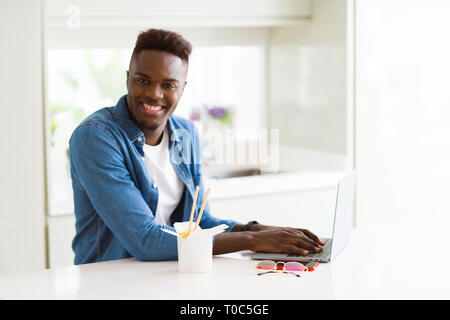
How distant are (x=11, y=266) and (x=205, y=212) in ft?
3.28

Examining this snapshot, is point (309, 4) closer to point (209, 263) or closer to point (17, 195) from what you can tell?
point (17, 195)

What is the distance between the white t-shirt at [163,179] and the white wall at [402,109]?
1693mm

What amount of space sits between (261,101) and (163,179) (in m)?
2.15

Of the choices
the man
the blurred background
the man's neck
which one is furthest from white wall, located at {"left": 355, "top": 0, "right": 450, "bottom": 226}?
the man's neck

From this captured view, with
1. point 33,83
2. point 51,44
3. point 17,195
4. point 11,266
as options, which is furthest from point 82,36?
point 11,266

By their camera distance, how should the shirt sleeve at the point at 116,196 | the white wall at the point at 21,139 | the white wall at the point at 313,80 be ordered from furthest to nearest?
the white wall at the point at 313,80 < the white wall at the point at 21,139 < the shirt sleeve at the point at 116,196

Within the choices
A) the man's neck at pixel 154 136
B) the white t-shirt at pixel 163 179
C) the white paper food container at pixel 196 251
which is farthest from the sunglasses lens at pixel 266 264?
the man's neck at pixel 154 136

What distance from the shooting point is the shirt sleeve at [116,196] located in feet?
5.54

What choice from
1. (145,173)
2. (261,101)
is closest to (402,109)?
(261,101)

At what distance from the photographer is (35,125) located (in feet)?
8.63

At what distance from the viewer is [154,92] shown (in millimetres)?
1883

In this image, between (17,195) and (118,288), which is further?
(17,195)

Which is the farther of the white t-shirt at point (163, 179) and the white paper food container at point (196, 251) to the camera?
the white t-shirt at point (163, 179)

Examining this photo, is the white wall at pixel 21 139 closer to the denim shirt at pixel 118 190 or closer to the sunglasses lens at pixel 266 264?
the denim shirt at pixel 118 190
